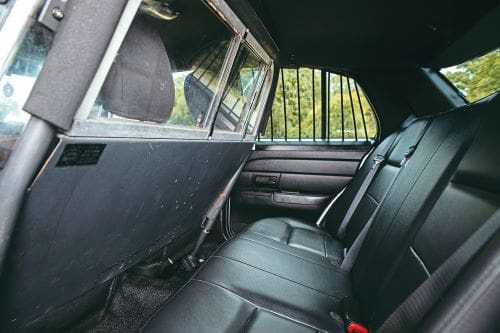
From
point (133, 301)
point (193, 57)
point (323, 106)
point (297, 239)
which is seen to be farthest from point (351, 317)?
point (323, 106)

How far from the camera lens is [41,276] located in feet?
Answer: 2.60

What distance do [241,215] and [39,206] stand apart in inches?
71.2

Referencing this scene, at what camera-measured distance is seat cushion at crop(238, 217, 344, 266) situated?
145 centimetres

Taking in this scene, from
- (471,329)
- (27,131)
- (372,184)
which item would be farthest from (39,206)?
(372,184)

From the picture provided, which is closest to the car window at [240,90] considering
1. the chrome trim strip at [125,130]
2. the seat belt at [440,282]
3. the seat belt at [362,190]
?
the chrome trim strip at [125,130]

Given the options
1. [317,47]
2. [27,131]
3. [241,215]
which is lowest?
[241,215]

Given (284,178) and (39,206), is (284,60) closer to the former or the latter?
(284,178)

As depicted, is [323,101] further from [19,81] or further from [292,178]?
[19,81]

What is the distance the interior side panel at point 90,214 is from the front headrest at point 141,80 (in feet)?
0.38

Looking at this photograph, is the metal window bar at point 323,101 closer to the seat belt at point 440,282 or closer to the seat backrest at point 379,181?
the seat backrest at point 379,181

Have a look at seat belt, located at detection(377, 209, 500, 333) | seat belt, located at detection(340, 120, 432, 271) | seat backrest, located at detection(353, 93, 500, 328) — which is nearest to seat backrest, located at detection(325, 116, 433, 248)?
seat belt, located at detection(340, 120, 432, 271)

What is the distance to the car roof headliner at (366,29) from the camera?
5.21ft

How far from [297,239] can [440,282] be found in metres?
1.06

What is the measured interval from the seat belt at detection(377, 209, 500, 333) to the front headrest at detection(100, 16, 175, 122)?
2.87ft
